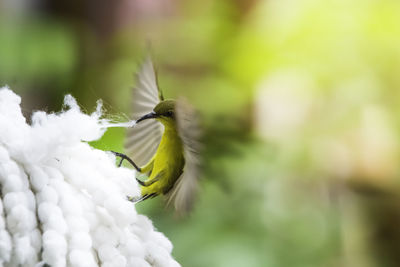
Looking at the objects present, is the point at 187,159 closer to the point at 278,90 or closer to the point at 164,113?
the point at 164,113

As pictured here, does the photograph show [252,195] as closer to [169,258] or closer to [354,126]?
[354,126]

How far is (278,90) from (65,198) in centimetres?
84

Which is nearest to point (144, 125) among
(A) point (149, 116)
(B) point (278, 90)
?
(A) point (149, 116)

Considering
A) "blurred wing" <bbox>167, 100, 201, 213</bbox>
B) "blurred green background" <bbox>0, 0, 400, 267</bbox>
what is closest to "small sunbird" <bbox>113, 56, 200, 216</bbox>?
"blurred wing" <bbox>167, 100, 201, 213</bbox>

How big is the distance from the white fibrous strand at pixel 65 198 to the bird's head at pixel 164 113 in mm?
42

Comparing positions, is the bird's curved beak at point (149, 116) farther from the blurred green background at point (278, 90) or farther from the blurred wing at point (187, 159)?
the blurred green background at point (278, 90)

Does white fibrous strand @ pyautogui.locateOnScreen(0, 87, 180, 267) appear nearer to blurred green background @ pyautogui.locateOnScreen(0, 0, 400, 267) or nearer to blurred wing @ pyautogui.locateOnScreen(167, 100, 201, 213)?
blurred wing @ pyautogui.locateOnScreen(167, 100, 201, 213)

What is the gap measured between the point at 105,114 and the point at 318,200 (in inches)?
31.0

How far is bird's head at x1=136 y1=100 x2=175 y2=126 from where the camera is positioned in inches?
11.6

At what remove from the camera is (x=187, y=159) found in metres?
0.29

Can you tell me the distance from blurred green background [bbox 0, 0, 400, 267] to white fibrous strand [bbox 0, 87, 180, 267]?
624mm

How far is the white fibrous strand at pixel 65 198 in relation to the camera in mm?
212

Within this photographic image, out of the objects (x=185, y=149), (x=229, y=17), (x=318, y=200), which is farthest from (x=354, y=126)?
(x=185, y=149)

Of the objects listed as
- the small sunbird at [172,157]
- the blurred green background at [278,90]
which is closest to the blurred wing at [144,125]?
the small sunbird at [172,157]
